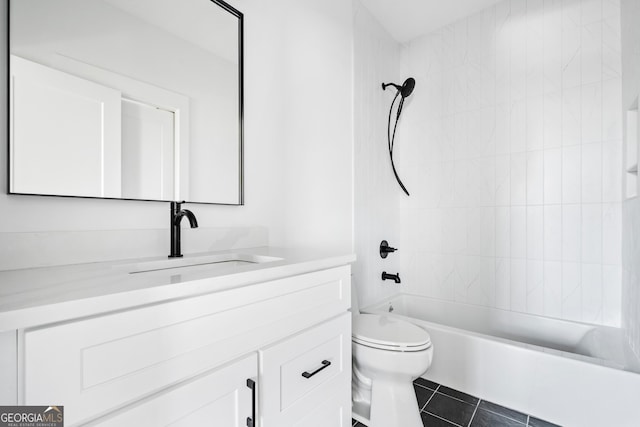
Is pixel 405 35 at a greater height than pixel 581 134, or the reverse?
pixel 405 35

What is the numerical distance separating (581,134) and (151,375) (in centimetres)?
242

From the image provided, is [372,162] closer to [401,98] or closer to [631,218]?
[401,98]

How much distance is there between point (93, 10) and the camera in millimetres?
958

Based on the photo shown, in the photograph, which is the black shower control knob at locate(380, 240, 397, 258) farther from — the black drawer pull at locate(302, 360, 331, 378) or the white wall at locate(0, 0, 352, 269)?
the black drawer pull at locate(302, 360, 331, 378)

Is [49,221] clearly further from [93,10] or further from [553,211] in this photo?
[553,211]

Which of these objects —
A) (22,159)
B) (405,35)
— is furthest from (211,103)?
(405,35)

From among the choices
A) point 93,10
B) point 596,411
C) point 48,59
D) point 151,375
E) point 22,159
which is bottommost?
point 596,411

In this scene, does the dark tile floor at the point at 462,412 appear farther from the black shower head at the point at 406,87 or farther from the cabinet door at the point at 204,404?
the black shower head at the point at 406,87

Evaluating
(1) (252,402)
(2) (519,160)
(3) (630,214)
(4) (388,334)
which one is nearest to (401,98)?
(2) (519,160)

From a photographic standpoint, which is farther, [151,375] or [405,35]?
[405,35]

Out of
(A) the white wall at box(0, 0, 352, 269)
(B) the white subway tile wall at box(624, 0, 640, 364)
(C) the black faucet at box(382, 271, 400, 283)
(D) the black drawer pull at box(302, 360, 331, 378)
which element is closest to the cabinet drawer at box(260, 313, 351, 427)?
(D) the black drawer pull at box(302, 360, 331, 378)

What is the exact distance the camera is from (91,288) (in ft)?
1.91

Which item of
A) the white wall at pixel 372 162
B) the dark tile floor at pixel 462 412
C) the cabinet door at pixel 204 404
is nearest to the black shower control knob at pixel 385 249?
the white wall at pixel 372 162

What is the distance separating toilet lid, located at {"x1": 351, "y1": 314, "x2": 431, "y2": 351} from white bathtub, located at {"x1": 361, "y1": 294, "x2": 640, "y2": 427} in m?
0.31
